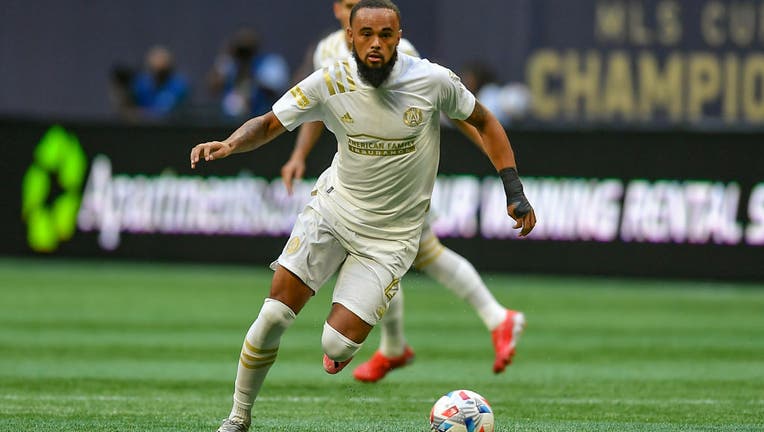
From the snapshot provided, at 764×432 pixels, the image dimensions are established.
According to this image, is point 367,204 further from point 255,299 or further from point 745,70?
point 745,70

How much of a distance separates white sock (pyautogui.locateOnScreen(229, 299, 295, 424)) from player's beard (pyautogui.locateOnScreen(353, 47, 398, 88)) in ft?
3.87

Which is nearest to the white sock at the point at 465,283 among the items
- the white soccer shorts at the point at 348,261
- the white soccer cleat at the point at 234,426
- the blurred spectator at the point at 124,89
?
the white soccer shorts at the point at 348,261

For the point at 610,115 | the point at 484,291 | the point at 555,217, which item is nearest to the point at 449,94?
the point at 484,291

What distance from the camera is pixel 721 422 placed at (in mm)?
8164

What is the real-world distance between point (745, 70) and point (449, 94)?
45.0 feet

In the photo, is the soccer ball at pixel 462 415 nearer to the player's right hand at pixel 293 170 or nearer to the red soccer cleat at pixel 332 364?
the red soccer cleat at pixel 332 364

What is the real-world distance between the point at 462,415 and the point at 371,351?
4829 millimetres

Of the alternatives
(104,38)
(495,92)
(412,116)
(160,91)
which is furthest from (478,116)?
(104,38)

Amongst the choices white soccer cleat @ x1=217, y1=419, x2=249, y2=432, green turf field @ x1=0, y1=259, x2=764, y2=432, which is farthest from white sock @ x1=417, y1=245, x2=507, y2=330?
white soccer cleat @ x1=217, y1=419, x2=249, y2=432

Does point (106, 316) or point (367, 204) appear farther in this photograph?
point (106, 316)

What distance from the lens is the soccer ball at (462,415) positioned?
730cm

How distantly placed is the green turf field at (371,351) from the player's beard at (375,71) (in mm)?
1805

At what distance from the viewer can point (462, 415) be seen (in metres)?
7.31

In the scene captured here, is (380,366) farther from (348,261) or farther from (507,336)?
(348,261)
